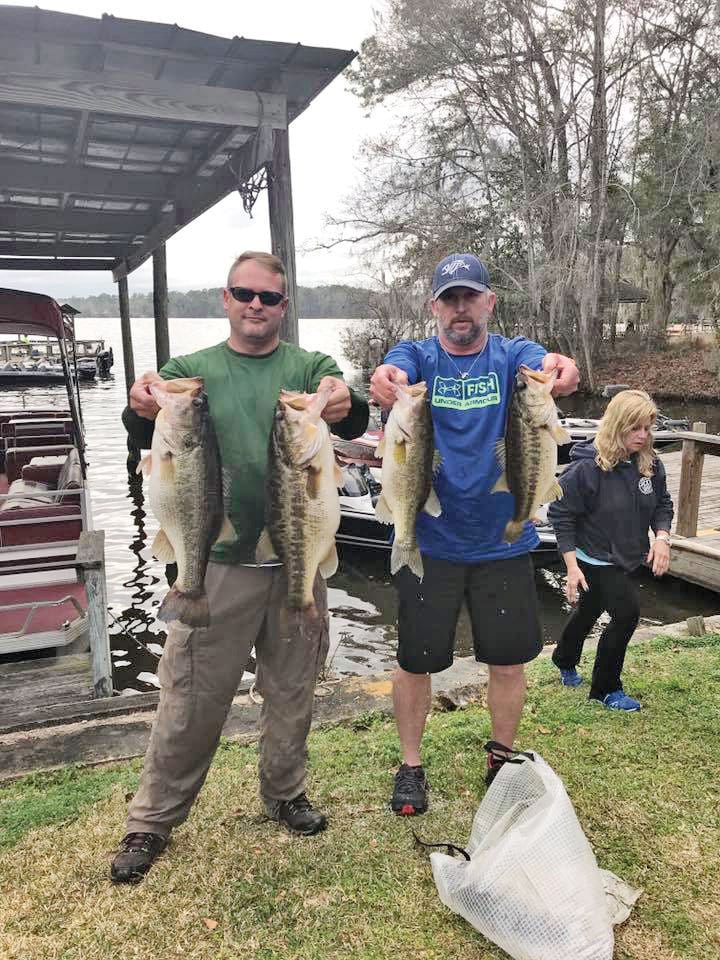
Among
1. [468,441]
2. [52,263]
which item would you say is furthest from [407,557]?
[52,263]

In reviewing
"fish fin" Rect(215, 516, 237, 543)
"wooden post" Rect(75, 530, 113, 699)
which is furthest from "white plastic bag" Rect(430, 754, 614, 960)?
"wooden post" Rect(75, 530, 113, 699)

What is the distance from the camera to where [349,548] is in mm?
12266

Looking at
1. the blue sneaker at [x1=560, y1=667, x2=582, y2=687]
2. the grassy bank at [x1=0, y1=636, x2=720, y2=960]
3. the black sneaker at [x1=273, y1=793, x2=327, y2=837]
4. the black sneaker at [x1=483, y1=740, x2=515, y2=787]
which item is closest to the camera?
the grassy bank at [x1=0, y1=636, x2=720, y2=960]

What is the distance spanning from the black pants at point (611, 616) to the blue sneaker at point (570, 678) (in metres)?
0.25

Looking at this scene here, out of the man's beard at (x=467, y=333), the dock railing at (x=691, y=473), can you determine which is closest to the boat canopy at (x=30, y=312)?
the man's beard at (x=467, y=333)

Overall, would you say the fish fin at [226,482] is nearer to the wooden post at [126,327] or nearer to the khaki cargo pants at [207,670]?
the khaki cargo pants at [207,670]

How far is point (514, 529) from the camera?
119 inches

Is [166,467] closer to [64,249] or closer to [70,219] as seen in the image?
[70,219]

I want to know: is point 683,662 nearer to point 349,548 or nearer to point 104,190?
point 349,548

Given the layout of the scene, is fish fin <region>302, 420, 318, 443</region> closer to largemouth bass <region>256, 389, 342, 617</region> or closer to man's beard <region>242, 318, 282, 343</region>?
largemouth bass <region>256, 389, 342, 617</region>

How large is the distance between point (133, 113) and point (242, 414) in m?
5.30

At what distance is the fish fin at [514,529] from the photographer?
3.01m

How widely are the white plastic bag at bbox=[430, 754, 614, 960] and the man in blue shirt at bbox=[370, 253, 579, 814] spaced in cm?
69

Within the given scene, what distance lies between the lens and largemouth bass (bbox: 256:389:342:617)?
8.32 feet
